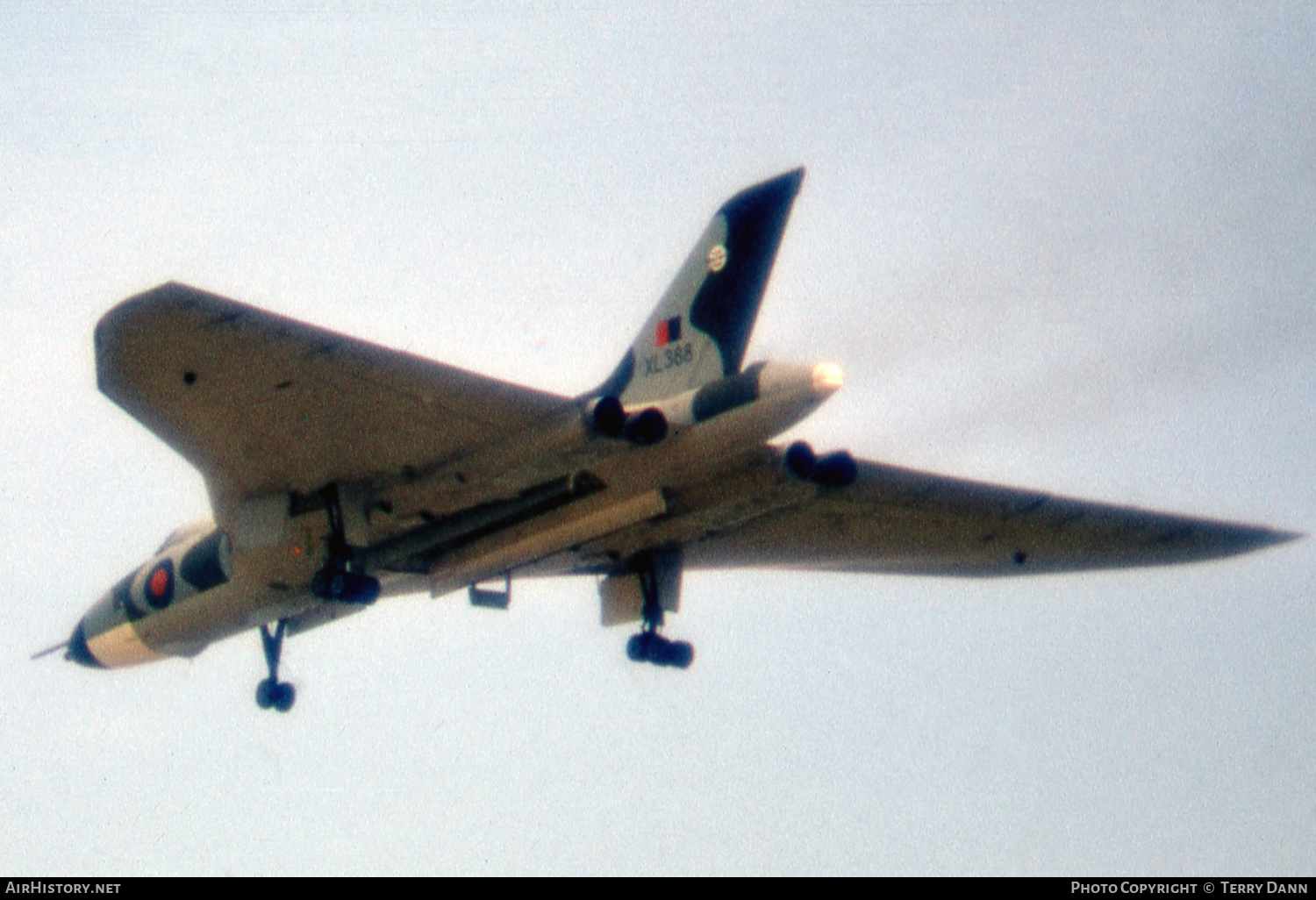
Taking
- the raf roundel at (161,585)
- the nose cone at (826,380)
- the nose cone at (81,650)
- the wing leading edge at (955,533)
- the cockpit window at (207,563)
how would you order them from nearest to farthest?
the nose cone at (826,380) < the wing leading edge at (955,533) < the cockpit window at (207,563) < the raf roundel at (161,585) < the nose cone at (81,650)

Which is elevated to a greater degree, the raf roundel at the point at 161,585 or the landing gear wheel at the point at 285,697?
the raf roundel at the point at 161,585

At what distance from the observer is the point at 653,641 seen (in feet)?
66.7

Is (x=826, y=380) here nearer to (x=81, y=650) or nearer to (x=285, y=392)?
(x=285, y=392)

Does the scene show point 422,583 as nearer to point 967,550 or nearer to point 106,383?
point 106,383

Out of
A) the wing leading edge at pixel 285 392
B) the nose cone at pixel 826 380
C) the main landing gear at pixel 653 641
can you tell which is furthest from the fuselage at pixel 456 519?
the main landing gear at pixel 653 641

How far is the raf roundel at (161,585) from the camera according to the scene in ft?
68.5

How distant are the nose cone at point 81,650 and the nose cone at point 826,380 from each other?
47.6ft

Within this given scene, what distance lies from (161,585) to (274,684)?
2.29m

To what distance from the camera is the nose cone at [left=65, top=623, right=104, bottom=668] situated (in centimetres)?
2259

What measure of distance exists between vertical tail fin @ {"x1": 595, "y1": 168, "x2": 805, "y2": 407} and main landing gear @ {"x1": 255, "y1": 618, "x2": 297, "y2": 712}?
859 cm

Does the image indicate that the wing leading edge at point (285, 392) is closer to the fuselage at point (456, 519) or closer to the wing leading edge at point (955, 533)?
the fuselage at point (456, 519)

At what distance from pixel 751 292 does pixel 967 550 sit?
22.6 feet

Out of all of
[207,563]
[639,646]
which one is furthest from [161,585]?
[639,646]

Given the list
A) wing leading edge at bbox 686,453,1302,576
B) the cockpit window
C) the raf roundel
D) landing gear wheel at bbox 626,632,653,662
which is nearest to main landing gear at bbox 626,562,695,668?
landing gear wheel at bbox 626,632,653,662
